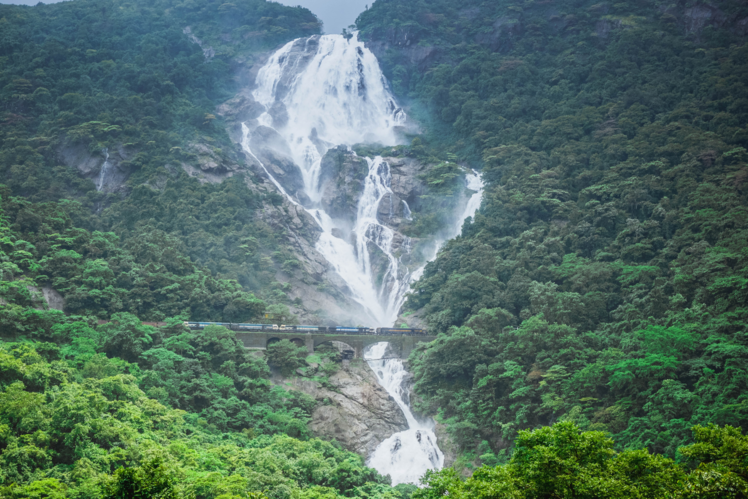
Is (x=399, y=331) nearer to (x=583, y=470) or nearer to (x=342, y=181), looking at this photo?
(x=342, y=181)

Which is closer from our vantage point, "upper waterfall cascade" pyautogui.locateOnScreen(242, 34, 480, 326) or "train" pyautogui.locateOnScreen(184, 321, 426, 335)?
"train" pyautogui.locateOnScreen(184, 321, 426, 335)

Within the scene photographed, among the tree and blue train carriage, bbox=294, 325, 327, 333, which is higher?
blue train carriage, bbox=294, 325, 327, 333

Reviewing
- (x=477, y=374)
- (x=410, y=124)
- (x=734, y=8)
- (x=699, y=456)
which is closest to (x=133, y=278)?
(x=477, y=374)

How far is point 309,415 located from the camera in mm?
38500

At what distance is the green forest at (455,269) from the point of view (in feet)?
78.7

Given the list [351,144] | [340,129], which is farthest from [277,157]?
[340,129]

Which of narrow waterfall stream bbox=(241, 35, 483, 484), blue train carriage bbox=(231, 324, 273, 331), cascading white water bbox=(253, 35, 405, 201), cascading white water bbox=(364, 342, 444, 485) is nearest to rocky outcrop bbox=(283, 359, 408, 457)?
cascading white water bbox=(364, 342, 444, 485)

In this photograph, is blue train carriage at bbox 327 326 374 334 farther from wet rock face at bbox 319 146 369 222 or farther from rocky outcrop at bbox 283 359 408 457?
wet rock face at bbox 319 146 369 222

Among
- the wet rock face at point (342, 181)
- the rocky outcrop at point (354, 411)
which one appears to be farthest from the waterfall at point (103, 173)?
the rocky outcrop at point (354, 411)

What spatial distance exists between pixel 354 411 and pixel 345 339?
6827 millimetres

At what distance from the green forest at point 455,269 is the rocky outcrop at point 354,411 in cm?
113

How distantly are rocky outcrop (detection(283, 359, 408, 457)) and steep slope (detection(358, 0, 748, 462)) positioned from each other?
338cm

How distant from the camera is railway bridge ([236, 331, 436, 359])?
44062 millimetres

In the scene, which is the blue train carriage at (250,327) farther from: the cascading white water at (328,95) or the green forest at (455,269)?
the cascading white water at (328,95)
